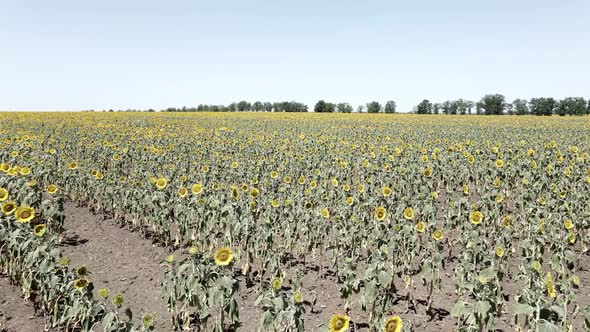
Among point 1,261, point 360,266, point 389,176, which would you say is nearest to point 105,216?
point 1,261

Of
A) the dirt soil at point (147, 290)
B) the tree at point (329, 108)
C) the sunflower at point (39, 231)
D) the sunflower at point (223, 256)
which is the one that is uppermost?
the tree at point (329, 108)

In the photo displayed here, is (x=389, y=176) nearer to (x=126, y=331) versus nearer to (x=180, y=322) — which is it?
(x=180, y=322)

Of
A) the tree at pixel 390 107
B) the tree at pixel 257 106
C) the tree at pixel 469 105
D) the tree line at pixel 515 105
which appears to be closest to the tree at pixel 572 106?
the tree line at pixel 515 105

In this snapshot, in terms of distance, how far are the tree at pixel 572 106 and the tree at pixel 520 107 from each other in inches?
386

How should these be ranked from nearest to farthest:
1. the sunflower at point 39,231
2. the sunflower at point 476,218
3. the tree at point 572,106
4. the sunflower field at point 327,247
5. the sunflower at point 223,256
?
the sunflower field at point 327,247 → the sunflower at point 223,256 → the sunflower at point 39,231 → the sunflower at point 476,218 → the tree at point 572,106

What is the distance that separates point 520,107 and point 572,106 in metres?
17.6

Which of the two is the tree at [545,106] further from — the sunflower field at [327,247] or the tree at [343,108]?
the sunflower field at [327,247]

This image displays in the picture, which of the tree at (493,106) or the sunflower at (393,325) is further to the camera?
the tree at (493,106)

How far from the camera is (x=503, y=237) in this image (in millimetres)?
6566

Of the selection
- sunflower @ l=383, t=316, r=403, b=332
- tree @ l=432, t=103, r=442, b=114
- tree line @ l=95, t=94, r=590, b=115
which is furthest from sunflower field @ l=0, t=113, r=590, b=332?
tree @ l=432, t=103, r=442, b=114

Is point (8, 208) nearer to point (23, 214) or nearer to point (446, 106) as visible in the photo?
point (23, 214)

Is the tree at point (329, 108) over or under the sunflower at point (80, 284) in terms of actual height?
over

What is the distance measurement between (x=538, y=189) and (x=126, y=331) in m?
10.5

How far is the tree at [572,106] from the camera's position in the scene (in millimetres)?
95325
